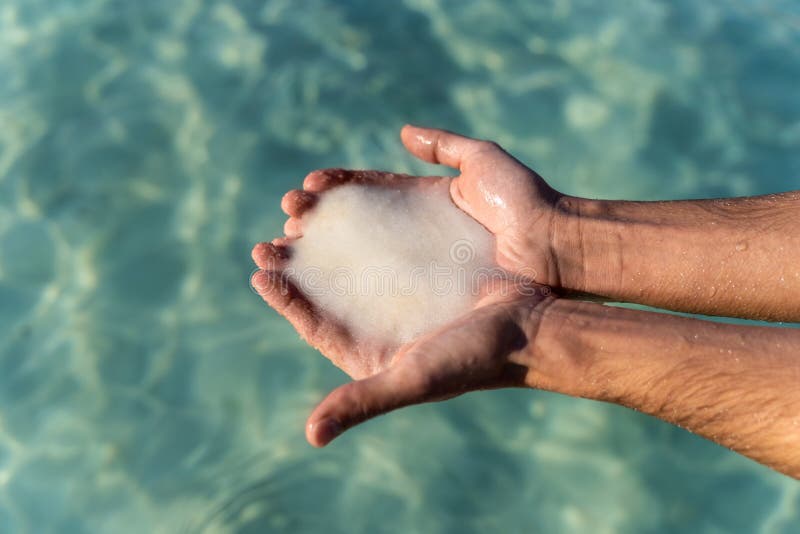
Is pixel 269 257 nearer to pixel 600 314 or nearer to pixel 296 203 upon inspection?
pixel 296 203

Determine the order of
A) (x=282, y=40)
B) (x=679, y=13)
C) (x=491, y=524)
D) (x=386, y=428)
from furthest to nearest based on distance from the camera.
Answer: (x=679, y=13) < (x=282, y=40) < (x=386, y=428) < (x=491, y=524)

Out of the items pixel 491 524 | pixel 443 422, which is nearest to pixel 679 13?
pixel 443 422

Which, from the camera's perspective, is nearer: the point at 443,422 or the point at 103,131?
the point at 443,422

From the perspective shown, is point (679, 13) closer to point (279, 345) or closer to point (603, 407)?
point (603, 407)

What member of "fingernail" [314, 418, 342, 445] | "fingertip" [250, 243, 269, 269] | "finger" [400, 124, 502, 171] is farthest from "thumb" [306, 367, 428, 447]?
"finger" [400, 124, 502, 171]

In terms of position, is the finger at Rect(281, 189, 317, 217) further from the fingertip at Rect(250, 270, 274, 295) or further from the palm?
the fingertip at Rect(250, 270, 274, 295)

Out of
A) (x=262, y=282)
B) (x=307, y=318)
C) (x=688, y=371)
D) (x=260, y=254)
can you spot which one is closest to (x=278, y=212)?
(x=260, y=254)

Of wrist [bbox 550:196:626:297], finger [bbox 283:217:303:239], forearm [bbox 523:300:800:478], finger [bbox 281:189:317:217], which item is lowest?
forearm [bbox 523:300:800:478]

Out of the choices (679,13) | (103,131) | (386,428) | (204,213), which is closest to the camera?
(386,428)
